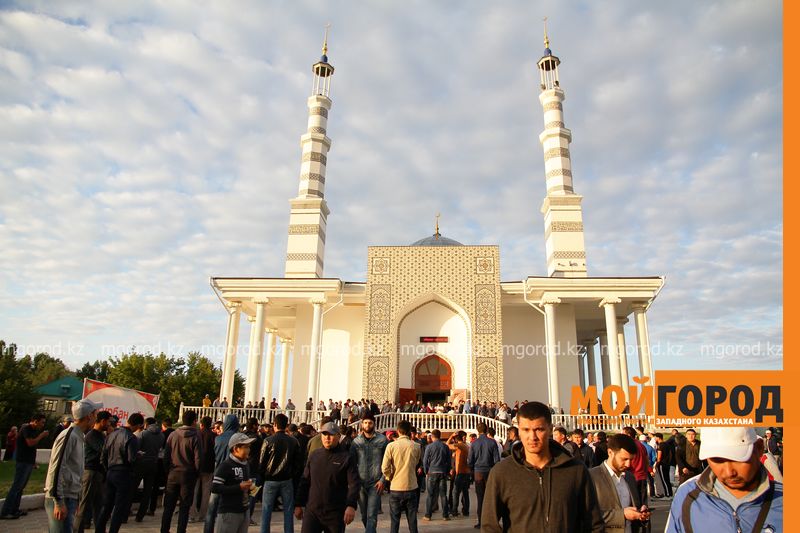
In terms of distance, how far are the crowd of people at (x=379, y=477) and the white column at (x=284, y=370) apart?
16697 mm

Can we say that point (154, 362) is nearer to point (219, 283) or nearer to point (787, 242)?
point (219, 283)

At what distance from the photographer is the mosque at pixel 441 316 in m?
21.3

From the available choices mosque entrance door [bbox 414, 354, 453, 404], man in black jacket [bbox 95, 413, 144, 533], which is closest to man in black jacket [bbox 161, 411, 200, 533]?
man in black jacket [bbox 95, 413, 144, 533]

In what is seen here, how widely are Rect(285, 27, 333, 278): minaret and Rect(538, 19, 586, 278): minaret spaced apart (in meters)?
11.2

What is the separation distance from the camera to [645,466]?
7.10m

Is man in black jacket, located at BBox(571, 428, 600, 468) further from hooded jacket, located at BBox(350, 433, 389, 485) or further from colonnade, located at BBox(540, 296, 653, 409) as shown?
colonnade, located at BBox(540, 296, 653, 409)

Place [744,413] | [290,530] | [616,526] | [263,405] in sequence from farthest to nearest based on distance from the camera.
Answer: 1. [263,405]
2. [290,530]
3. [616,526]
4. [744,413]

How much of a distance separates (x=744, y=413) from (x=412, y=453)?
429 cm

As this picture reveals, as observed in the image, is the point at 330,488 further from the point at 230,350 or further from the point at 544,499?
the point at 230,350

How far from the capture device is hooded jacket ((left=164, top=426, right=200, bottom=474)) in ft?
20.4

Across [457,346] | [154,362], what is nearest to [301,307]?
[457,346]

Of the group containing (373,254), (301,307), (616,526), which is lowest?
(616,526)

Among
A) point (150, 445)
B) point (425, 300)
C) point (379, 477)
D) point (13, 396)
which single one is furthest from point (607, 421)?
point (13, 396)

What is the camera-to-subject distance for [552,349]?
2100 centimetres
